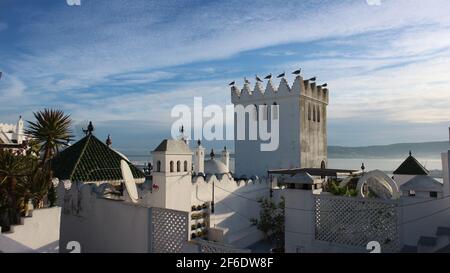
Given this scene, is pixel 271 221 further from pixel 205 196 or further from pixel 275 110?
pixel 275 110

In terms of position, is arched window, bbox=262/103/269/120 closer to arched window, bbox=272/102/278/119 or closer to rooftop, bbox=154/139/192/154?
arched window, bbox=272/102/278/119

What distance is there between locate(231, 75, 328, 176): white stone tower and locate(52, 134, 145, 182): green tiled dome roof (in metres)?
11.1

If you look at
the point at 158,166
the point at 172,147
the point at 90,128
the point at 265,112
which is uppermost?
the point at 265,112

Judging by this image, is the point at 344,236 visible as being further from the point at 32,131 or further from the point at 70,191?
the point at 32,131

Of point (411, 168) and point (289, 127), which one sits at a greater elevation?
point (289, 127)

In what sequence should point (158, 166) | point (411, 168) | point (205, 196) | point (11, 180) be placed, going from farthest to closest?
point (411, 168), point (205, 196), point (158, 166), point (11, 180)

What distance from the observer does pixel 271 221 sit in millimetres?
16219

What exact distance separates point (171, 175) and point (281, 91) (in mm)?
13443

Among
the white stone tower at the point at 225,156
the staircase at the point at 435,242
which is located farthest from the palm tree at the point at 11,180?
the white stone tower at the point at 225,156

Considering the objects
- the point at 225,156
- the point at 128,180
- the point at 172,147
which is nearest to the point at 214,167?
the point at 225,156

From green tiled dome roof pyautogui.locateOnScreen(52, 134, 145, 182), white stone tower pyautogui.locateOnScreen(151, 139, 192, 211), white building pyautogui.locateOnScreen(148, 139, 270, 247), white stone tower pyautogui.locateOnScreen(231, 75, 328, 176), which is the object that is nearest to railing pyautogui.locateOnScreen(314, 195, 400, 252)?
white building pyautogui.locateOnScreen(148, 139, 270, 247)

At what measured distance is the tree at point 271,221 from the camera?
50.0 ft
